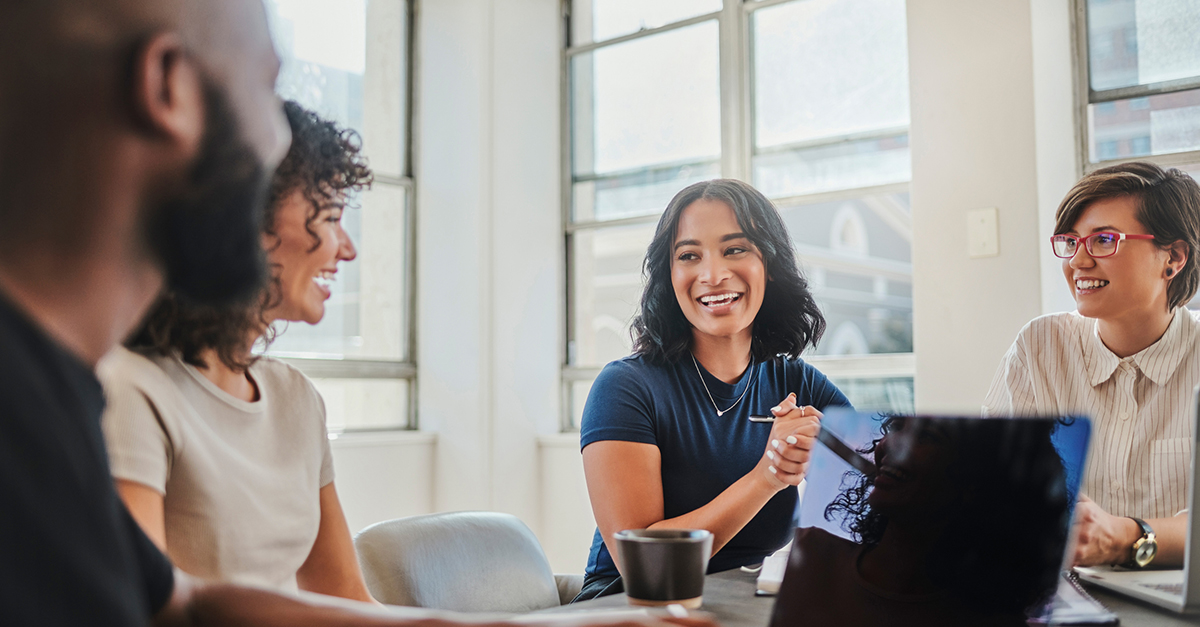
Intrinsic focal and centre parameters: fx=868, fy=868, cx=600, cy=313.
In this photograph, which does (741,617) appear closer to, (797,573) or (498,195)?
(797,573)

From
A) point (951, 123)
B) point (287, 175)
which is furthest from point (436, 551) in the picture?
point (951, 123)

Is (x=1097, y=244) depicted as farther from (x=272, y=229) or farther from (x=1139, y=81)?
(x=272, y=229)

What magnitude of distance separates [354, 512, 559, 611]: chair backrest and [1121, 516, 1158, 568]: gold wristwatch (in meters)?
0.84

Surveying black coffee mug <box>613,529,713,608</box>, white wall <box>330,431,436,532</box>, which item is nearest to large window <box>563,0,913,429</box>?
white wall <box>330,431,436,532</box>

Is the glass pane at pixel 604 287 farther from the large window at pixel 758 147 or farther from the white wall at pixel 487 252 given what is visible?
the white wall at pixel 487 252

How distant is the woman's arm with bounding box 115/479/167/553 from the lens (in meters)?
0.84

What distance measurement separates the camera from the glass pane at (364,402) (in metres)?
3.58

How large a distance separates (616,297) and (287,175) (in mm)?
2835

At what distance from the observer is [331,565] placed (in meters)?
1.13

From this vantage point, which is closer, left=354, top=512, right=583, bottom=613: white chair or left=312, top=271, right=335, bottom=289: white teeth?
left=312, top=271, right=335, bottom=289: white teeth

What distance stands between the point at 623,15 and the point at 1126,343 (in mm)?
2770

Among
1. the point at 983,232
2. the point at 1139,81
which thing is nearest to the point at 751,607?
the point at 983,232

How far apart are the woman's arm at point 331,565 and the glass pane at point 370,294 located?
249 cm

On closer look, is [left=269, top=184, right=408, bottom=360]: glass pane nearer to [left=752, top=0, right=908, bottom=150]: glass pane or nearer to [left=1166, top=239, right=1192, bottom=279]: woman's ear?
[left=752, top=0, right=908, bottom=150]: glass pane
